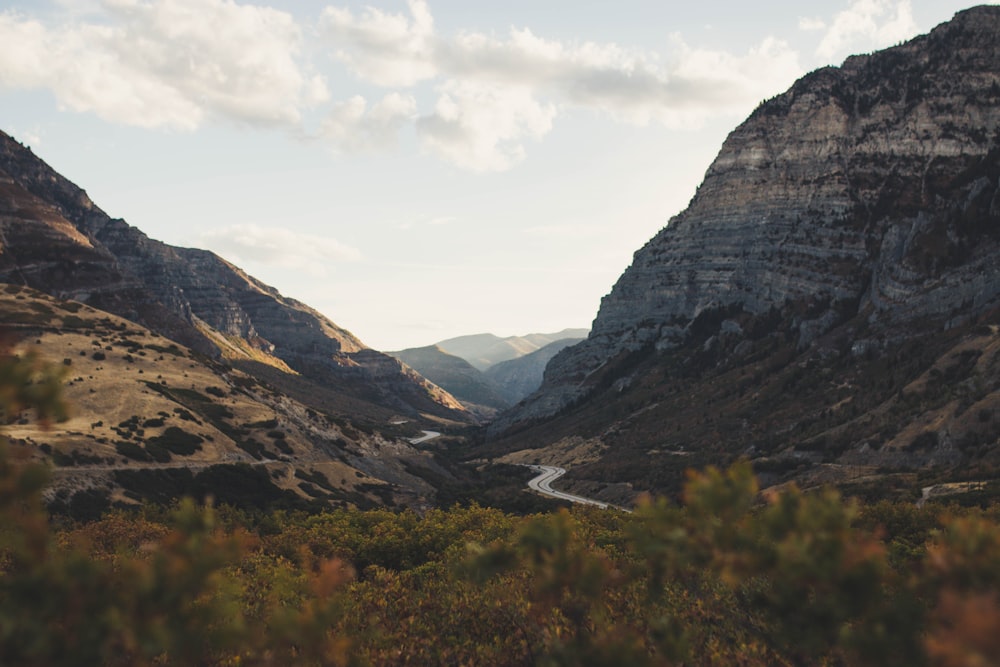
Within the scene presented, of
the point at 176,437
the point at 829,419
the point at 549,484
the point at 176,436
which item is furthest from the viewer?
the point at 549,484

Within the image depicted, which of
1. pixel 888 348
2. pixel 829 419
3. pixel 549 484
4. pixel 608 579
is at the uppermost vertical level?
pixel 888 348

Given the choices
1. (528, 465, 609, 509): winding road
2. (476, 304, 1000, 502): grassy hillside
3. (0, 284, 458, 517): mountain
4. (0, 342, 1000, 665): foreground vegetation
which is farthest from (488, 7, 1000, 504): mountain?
(0, 342, 1000, 665): foreground vegetation

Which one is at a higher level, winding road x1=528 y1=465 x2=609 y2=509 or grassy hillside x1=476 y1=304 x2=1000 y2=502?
grassy hillside x1=476 y1=304 x2=1000 y2=502

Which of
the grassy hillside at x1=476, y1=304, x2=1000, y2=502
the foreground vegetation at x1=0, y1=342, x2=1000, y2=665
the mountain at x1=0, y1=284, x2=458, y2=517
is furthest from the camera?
the grassy hillside at x1=476, y1=304, x2=1000, y2=502

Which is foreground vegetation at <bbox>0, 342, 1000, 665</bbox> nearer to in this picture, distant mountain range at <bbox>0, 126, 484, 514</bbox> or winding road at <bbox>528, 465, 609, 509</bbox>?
distant mountain range at <bbox>0, 126, 484, 514</bbox>

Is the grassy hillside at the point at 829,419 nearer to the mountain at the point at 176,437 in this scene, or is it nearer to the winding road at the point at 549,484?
the winding road at the point at 549,484

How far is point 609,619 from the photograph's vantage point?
63.9 ft

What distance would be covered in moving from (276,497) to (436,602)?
6247 centimetres

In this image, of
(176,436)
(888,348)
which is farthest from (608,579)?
(888,348)

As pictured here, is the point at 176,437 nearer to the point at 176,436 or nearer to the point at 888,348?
the point at 176,436

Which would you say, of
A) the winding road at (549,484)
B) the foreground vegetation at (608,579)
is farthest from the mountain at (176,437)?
the foreground vegetation at (608,579)

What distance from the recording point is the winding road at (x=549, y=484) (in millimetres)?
120162

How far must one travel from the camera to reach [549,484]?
478ft

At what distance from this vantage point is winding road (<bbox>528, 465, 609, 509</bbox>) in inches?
4731
